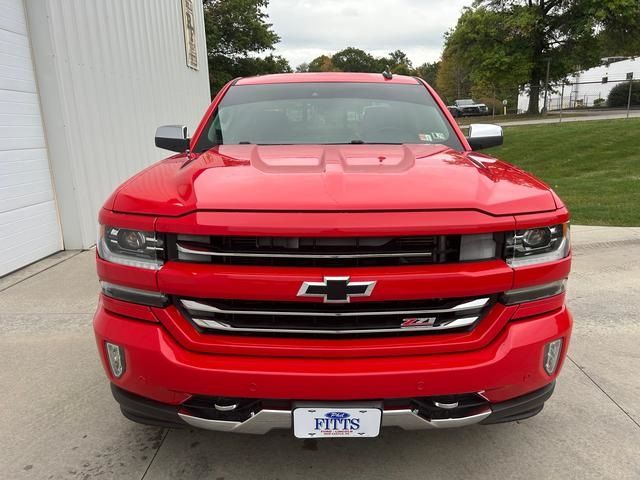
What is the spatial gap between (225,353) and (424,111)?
222cm

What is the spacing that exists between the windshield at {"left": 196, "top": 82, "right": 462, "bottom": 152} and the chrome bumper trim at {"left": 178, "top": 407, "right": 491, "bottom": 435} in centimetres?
166

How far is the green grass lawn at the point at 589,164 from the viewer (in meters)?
7.81

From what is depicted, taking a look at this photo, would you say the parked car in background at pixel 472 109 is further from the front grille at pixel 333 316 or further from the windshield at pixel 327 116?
the front grille at pixel 333 316

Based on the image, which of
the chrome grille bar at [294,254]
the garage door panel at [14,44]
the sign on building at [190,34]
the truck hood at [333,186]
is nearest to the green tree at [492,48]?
the sign on building at [190,34]

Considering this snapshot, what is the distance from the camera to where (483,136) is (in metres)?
3.28

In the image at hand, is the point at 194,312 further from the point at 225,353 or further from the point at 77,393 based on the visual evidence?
the point at 77,393

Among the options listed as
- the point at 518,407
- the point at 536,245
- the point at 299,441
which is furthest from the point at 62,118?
the point at 518,407

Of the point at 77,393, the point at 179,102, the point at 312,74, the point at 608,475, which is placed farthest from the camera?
the point at 179,102

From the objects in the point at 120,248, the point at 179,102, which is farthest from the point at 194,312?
the point at 179,102

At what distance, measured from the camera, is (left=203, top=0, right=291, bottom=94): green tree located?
115 feet

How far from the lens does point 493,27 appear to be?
32844 mm

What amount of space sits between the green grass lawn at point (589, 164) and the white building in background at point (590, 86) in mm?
13681

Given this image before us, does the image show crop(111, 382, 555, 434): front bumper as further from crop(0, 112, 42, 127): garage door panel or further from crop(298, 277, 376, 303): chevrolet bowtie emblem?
crop(0, 112, 42, 127): garage door panel

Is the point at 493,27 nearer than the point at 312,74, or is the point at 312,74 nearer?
the point at 312,74
